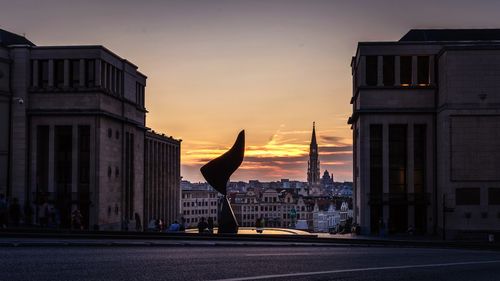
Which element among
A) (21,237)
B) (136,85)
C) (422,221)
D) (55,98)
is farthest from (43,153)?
(21,237)

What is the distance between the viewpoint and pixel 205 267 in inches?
568

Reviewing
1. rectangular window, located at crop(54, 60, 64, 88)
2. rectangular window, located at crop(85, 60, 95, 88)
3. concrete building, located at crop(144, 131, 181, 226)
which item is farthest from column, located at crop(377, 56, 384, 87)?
concrete building, located at crop(144, 131, 181, 226)

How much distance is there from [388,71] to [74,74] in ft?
85.5

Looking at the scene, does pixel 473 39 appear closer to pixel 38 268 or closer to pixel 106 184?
pixel 106 184

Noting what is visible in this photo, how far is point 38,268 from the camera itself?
13453 mm

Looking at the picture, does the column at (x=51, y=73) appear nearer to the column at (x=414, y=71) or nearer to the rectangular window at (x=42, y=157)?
the rectangular window at (x=42, y=157)

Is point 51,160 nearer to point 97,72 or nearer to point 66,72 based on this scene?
point 66,72

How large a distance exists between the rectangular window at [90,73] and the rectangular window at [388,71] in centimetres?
2404

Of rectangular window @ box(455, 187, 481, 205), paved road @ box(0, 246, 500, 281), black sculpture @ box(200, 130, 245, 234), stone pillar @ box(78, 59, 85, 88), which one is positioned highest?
stone pillar @ box(78, 59, 85, 88)

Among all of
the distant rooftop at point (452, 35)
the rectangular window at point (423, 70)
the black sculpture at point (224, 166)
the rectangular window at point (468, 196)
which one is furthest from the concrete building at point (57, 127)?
the rectangular window at point (468, 196)

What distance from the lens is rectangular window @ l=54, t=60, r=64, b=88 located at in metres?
59.2

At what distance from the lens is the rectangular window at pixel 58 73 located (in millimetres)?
59250

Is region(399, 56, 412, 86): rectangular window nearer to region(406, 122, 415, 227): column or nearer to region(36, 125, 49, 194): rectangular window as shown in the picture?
region(406, 122, 415, 227): column

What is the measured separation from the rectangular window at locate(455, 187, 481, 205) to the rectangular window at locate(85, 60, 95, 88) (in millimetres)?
30436
